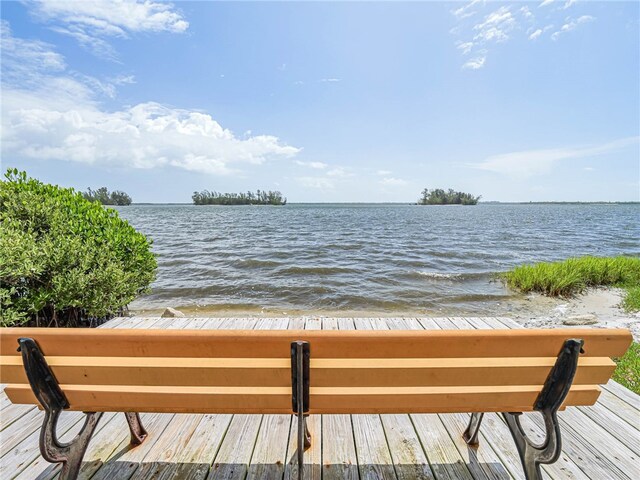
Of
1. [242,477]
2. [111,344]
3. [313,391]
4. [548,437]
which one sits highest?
[111,344]

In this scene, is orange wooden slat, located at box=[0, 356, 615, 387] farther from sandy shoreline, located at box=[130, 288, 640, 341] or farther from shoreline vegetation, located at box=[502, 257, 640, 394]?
shoreline vegetation, located at box=[502, 257, 640, 394]

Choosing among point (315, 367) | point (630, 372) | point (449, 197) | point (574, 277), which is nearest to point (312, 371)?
point (315, 367)

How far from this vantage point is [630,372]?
156 inches

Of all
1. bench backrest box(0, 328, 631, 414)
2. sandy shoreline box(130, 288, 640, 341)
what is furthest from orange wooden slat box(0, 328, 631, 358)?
sandy shoreline box(130, 288, 640, 341)

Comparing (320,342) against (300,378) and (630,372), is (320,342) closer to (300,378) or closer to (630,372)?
(300,378)

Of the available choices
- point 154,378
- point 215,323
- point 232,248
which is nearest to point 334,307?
point 215,323

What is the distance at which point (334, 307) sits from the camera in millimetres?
9125

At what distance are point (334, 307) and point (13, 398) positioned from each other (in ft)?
25.5

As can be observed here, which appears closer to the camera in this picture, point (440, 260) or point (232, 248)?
point (440, 260)

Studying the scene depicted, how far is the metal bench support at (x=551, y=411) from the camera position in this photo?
154cm

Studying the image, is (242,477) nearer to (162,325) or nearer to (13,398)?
(13,398)

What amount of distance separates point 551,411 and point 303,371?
4.58ft

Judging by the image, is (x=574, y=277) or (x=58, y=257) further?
(x=574, y=277)

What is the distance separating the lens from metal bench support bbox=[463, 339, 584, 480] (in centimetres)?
154
